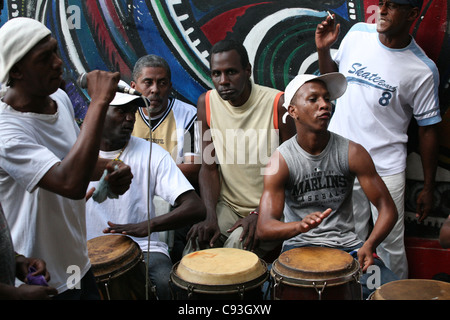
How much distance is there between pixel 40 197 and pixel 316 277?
5.03ft

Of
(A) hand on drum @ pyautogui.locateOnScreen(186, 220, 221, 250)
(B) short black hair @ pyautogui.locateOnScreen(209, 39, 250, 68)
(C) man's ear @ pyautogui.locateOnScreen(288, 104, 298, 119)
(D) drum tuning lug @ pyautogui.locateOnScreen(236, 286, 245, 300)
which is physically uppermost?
(B) short black hair @ pyautogui.locateOnScreen(209, 39, 250, 68)

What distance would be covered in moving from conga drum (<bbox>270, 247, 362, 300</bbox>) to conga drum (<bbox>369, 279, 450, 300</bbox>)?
0.22 metres

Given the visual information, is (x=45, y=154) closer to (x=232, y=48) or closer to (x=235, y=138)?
(x=235, y=138)

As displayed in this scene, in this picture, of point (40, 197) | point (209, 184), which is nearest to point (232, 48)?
point (209, 184)

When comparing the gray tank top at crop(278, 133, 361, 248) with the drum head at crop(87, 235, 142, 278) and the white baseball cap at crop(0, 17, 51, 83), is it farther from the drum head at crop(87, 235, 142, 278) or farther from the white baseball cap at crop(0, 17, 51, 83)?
the white baseball cap at crop(0, 17, 51, 83)

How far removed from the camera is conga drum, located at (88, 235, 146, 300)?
2.99 meters

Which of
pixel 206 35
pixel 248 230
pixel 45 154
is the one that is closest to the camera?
pixel 45 154

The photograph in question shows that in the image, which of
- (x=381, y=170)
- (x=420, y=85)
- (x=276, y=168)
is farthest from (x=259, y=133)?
(x=420, y=85)

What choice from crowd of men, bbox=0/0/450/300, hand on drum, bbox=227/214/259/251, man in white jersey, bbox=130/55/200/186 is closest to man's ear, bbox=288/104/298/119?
crowd of men, bbox=0/0/450/300

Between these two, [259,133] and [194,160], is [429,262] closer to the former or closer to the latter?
[259,133]

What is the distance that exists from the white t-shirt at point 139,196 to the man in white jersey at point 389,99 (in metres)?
1.52

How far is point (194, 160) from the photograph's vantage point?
4.44m

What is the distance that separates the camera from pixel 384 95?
4020 mm

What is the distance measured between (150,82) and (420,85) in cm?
233
